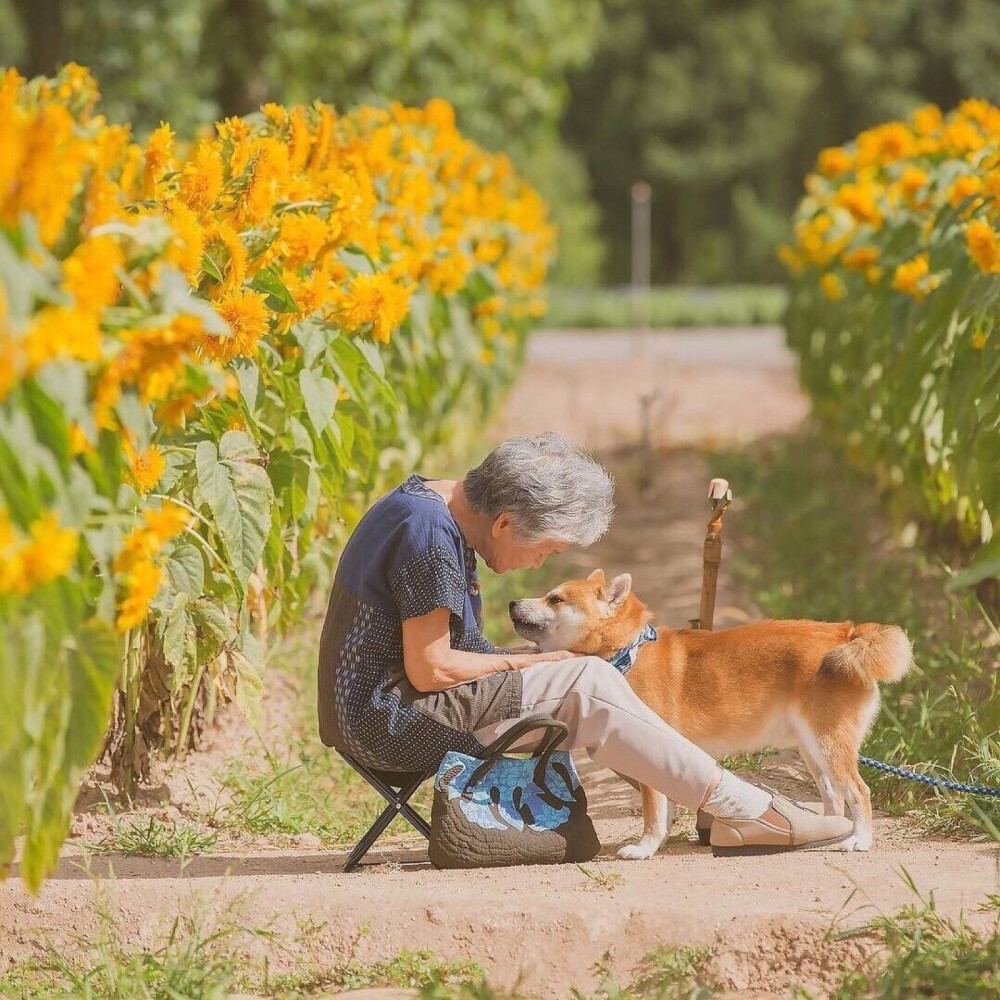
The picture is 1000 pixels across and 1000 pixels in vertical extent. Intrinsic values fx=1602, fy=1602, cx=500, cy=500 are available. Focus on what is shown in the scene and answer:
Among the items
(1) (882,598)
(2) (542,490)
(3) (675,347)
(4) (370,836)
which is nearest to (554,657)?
(2) (542,490)

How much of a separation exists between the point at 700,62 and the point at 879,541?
36.8 metres

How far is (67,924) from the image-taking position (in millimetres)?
3895

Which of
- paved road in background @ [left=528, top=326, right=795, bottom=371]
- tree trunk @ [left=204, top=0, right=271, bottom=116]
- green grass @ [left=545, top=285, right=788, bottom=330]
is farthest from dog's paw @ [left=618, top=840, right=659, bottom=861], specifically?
green grass @ [left=545, top=285, right=788, bottom=330]

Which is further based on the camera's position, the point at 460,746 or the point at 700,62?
the point at 700,62

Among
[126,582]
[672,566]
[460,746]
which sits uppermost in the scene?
[126,582]

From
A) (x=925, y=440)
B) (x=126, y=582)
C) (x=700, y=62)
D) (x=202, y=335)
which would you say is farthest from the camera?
(x=700, y=62)

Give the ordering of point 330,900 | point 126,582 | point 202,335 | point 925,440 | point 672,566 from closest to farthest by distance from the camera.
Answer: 1. point 126,582
2. point 330,900
3. point 202,335
4. point 925,440
5. point 672,566

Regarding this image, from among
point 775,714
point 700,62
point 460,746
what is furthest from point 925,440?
point 700,62

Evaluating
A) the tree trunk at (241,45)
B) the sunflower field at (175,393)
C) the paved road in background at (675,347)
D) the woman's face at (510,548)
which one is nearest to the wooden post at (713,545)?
the woman's face at (510,548)

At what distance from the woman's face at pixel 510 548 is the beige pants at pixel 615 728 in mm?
285

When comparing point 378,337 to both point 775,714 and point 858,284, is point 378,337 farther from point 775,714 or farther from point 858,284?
point 858,284

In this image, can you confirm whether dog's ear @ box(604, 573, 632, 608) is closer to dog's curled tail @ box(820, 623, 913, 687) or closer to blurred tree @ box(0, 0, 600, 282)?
dog's curled tail @ box(820, 623, 913, 687)

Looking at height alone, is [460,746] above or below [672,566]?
above

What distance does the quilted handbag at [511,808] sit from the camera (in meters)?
4.16
